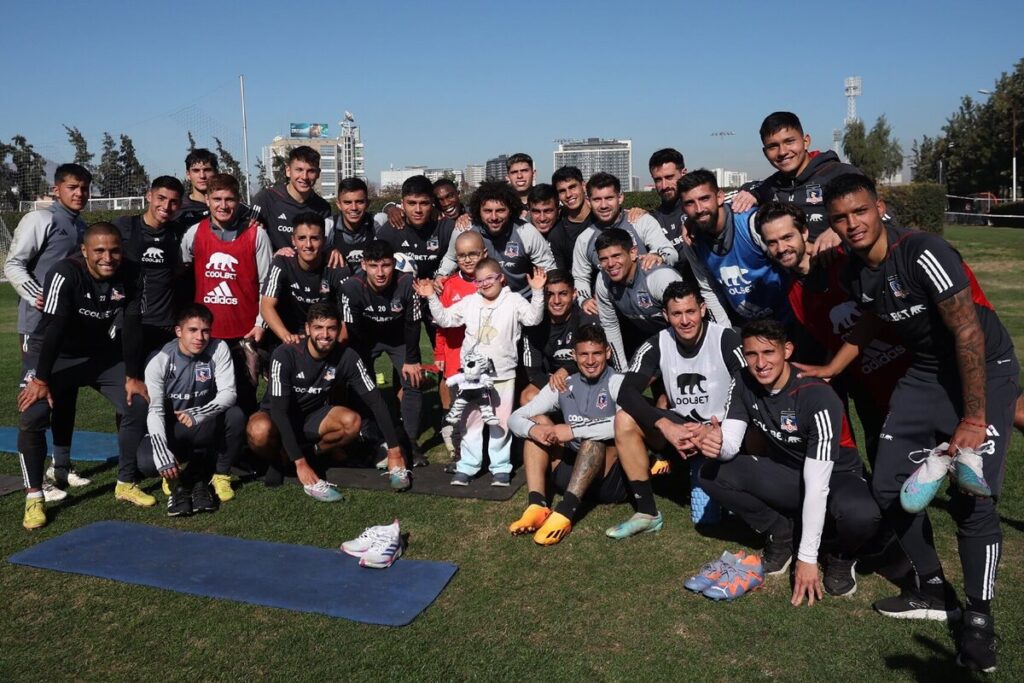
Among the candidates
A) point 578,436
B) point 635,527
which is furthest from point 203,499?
point 635,527

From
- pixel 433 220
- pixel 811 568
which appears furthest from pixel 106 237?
pixel 811 568

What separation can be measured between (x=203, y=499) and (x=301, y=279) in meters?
1.73

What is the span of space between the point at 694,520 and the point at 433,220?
328cm

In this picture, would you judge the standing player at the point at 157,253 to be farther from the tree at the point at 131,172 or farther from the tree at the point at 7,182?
the tree at the point at 131,172

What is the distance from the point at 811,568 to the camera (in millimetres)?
3738

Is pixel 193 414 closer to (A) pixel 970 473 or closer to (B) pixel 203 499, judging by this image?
(B) pixel 203 499

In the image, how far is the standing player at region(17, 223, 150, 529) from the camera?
5.02 meters

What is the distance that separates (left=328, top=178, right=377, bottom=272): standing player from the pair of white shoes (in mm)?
2627

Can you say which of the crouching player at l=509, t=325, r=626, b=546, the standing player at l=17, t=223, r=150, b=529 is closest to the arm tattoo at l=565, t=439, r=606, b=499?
the crouching player at l=509, t=325, r=626, b=546

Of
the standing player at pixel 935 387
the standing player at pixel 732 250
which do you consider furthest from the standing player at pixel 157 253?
the standing player at pixel 935 387

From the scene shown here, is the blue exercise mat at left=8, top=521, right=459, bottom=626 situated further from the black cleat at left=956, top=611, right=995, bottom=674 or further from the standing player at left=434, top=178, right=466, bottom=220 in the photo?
the standing player at left=434, top=178, right=466, bottom=220

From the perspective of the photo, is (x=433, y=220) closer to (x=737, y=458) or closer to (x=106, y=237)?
(x=106, y=237)

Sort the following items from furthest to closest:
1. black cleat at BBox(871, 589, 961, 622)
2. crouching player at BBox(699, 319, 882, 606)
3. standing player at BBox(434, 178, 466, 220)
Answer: standing player at BBox(434, 178, 466, 220)
crouching player at BBox(699, 319, 882, 606)
black cleat at BBox(871, 589, 961, 622)

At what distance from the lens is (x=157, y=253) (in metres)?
5.87
